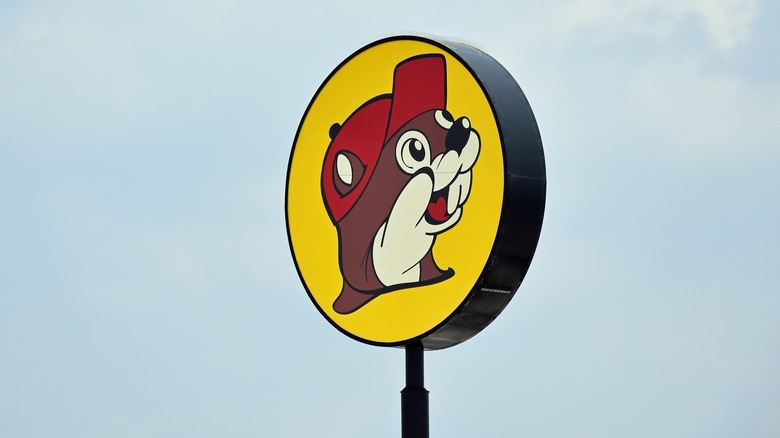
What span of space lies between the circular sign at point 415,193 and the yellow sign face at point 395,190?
12 millimetres

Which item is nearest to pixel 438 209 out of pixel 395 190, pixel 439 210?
pixel 439 210

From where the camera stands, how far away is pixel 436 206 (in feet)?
50.3

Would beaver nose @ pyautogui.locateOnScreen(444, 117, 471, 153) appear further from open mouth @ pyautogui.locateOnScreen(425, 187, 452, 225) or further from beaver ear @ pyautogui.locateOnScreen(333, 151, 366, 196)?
beaver ear @ pyautogui.locateOnScreen(333, 151, 366, 196)

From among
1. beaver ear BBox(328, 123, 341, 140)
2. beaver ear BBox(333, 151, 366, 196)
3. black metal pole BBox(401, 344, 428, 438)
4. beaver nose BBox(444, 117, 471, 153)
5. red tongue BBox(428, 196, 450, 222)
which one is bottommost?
black metal pole BBox(401, 344, 428, 438)

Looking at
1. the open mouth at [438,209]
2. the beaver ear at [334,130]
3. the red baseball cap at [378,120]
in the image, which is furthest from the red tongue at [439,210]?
the beaver ear at [334,130]

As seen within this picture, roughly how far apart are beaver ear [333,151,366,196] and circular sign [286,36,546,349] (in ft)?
0.04

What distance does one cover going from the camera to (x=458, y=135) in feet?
50.0

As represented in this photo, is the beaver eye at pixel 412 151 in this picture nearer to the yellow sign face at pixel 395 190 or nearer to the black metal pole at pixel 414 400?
the yellow sign face at pixel 395 190

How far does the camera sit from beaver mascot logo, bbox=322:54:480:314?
15.3 metres

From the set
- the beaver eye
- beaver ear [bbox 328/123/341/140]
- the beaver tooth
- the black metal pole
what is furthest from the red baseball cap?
the black metal pole

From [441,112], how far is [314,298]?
7.24 feet

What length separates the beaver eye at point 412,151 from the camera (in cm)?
1552

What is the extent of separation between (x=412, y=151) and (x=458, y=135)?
0.59 metres

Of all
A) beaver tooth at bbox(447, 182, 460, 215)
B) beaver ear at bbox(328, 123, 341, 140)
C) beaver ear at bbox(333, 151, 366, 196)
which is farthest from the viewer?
beaver ear at bbox(328, 123, 341, 140)
